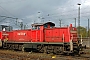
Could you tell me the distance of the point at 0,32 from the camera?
29.1 meters

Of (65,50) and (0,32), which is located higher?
(0,32)

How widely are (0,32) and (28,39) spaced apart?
23.5 feet

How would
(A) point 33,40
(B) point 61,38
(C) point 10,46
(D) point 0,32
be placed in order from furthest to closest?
(D) point 0,32 → (C) point 10,46 → (A) point 33,40 → (B) point 61,38

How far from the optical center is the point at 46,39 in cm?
2247

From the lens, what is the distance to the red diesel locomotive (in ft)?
66.9

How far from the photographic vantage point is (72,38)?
811 inches

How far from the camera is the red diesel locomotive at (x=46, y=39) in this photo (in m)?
20.4

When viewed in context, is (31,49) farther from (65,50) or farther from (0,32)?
(0,32)

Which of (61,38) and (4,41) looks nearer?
(61,38)

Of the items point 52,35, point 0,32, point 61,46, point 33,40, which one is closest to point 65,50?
point 61,46

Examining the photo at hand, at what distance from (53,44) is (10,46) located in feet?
27.4

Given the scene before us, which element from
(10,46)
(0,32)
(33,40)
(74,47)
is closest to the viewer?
(74,47)

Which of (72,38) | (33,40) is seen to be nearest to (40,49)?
(33,40)

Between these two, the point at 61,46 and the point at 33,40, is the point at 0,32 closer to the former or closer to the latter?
the point at 33,40
